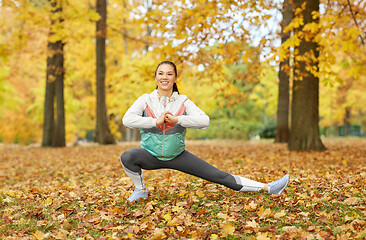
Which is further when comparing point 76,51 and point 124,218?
point 76,51

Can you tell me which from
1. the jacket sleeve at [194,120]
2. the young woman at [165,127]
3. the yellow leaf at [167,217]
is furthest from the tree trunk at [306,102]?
the yellow leaf at [167,217]

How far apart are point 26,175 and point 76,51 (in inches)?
678

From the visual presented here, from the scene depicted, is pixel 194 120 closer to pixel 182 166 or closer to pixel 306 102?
pixel 182 166

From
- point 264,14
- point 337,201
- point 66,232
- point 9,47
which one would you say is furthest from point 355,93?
point 66,232

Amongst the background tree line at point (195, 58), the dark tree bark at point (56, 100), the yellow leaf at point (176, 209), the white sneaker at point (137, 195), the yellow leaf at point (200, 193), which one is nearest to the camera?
the yellow leaf at point (176, 209)

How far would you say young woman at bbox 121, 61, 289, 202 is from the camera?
413cm

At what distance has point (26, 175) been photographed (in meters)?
9.16

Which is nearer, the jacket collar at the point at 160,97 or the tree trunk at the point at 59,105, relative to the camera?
the jacket collar at the point at 160,97

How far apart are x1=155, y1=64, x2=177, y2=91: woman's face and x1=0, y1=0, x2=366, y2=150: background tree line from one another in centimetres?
81

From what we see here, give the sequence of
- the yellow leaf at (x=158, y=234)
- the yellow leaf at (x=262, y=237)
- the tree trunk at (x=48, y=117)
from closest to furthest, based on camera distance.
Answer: the yellow leaf at (x=262, y=237) < the yellow leaf at (x=158, y=234) < the tree trunk at (x=48, y=117)

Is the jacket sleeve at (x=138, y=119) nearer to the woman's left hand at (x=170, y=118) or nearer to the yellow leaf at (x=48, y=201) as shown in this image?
the woman's left hand at (x=170, y=118)

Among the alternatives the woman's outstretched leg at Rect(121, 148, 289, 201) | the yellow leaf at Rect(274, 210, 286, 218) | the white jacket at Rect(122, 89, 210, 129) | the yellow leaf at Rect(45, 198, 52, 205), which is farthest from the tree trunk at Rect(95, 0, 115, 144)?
the yellow leaf at Rect(274, 210, 286, 218)

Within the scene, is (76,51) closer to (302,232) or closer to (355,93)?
(355,93)

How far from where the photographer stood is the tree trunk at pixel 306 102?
10445 mm
